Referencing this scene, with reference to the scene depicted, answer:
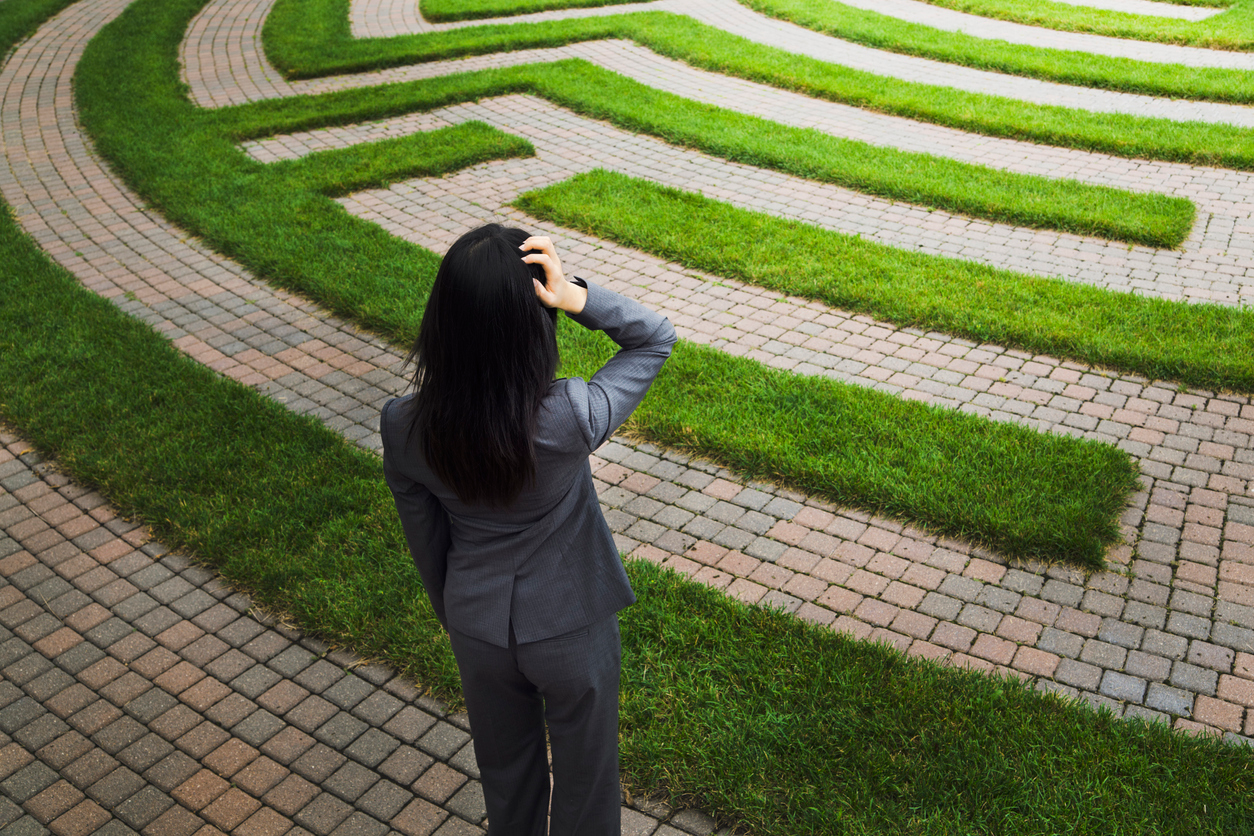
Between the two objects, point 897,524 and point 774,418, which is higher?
point 774,418

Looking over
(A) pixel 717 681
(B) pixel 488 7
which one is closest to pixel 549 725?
(A) pixel 717 681

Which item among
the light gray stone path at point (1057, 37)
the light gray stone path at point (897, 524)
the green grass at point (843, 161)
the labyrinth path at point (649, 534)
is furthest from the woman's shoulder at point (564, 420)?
the light gray stone path at point (1057, 37)

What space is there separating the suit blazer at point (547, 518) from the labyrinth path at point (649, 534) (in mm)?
1190

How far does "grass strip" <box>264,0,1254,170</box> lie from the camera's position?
9.84 metres

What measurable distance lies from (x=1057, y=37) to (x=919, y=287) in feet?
28.6

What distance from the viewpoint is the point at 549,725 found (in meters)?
2.69

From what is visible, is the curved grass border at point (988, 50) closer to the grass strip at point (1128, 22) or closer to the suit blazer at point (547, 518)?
the grass strip at point (1128, 22)

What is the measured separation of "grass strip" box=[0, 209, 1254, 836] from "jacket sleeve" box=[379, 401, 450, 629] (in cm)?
139

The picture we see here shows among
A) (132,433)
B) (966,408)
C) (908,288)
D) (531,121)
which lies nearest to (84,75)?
(531,121)

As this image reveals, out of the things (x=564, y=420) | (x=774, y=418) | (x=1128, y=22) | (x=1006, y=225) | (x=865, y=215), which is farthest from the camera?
(x=1128, y=22)

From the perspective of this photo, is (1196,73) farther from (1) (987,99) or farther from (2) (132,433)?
(2) (132,433)

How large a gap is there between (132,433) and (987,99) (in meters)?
9.54

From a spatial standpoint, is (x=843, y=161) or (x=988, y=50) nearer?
(x=843, y=161)

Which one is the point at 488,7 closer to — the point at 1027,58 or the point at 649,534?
the point at 1027,58
